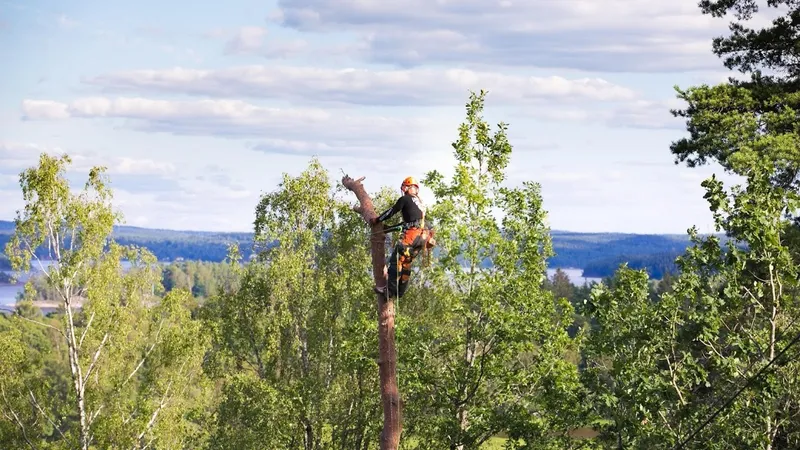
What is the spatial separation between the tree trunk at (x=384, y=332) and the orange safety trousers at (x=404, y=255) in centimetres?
85

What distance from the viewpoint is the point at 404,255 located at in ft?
59.4

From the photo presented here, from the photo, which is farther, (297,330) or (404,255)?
(297,330)

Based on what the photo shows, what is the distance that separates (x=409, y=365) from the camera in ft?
79.9

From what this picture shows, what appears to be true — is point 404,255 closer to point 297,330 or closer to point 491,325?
point 491,325

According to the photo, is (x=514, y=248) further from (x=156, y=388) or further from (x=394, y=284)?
Result: (x=156, y=388)

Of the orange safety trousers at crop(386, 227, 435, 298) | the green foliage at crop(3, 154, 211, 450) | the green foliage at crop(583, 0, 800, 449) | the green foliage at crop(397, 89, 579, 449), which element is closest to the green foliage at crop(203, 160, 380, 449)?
the green foliage at crop(3, 154, 211, 450)

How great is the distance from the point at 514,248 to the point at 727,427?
20.3 feet

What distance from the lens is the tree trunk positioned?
1658 centimetres

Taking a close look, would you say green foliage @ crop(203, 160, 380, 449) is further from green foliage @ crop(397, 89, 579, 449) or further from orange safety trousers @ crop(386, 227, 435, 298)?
orange safety trousers @ crop(386, 227, 435, 298)

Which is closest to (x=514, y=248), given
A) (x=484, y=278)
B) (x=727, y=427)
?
(x=484, y=278)

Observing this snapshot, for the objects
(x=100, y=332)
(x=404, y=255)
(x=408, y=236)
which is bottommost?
(x=100, y=332)

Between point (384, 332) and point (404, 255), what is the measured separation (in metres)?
1.67

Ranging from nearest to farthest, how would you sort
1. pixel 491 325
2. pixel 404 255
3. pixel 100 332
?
1. pixel 404 255
2. pixel 491 325
3. pixel 100 332

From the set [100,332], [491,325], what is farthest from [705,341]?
[100,332]
